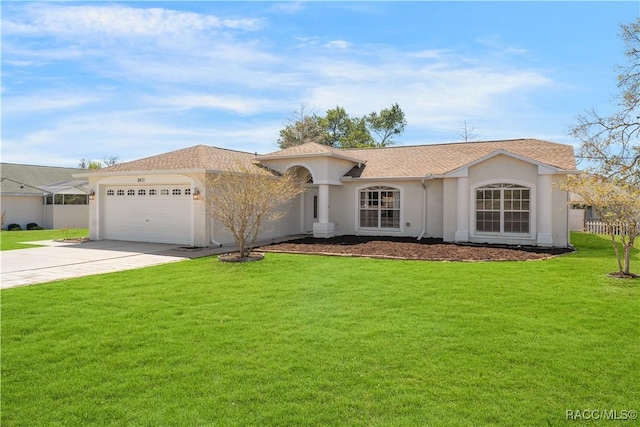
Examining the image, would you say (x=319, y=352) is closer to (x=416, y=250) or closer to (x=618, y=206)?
(x=618, y=206)

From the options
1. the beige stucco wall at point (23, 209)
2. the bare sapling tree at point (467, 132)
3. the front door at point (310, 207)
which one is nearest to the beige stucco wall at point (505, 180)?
the front door at point (310, 207)

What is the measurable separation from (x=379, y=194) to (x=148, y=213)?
10422 mm

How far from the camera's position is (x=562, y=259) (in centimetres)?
1355

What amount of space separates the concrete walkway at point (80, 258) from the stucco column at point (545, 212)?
11731 mm

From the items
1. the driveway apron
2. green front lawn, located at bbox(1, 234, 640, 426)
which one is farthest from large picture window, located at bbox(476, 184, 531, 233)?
the driveway apron

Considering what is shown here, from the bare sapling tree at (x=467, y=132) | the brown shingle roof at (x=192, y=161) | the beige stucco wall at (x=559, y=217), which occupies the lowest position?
the beige stucco wall at (x=559, y=217)

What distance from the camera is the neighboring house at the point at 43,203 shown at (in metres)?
30.5

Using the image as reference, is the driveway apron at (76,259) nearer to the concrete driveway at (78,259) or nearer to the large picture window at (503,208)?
the concrete driveway at (78,259)

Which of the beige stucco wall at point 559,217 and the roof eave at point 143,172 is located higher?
the roof eave at point 143,172

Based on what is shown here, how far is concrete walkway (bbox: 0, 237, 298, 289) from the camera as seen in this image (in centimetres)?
1106

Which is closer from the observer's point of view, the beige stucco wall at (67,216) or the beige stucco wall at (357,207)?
the beige stucco wall at (357,207)

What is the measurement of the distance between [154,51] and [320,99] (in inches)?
1287

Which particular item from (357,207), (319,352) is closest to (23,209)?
(357,207)

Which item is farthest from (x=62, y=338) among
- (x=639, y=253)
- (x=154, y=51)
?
(x=639, y=253)
